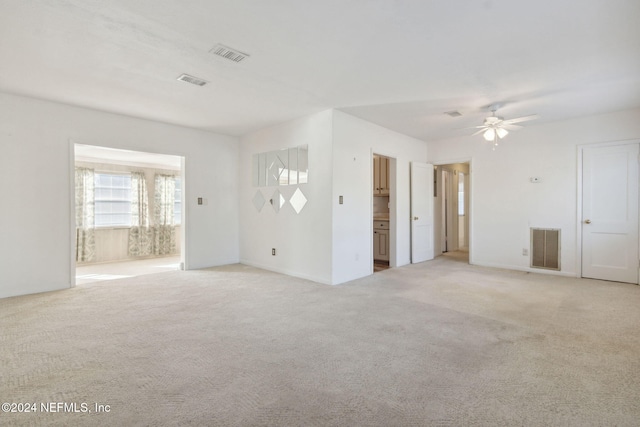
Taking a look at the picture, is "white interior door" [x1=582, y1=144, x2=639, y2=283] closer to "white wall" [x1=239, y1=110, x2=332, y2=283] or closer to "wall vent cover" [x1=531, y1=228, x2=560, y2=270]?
"wall vent cover" [x1=531, y1=228, x2=560, y2=270]

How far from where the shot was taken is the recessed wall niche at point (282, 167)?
5242 millimetres

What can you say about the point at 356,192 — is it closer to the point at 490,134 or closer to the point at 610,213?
the point at 490,134

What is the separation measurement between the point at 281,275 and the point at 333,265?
1.12 m

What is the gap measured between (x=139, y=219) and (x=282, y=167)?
14.2 ft

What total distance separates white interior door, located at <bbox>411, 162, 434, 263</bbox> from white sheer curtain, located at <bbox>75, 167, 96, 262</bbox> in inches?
277

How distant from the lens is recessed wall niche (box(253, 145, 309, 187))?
17.2 feet

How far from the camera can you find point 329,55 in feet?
9.97

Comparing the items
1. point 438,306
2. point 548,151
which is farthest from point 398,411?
point 548,151

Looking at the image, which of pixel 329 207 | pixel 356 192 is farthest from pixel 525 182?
pixel 329 207

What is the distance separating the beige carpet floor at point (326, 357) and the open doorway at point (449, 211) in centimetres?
324

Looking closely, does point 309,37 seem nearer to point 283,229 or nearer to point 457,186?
point 283,229

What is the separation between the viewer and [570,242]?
5.28 meters

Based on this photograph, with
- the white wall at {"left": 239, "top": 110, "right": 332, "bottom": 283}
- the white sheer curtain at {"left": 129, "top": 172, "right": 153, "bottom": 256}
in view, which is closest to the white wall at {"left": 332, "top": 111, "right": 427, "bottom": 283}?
the white wall at {"left": 239, "top": 110, "right": 332, "bottom": 283}

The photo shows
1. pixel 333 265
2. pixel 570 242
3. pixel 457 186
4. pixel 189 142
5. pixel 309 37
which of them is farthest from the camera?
pixel 457 186
